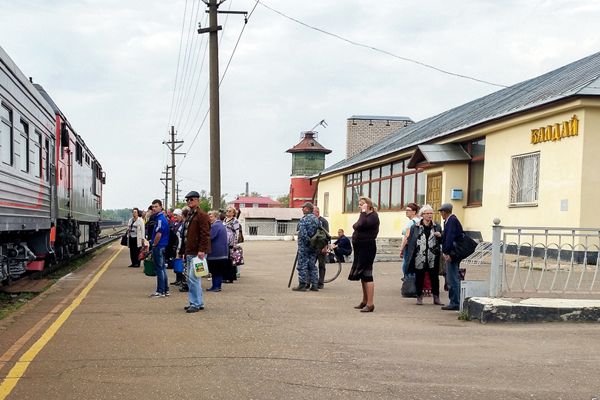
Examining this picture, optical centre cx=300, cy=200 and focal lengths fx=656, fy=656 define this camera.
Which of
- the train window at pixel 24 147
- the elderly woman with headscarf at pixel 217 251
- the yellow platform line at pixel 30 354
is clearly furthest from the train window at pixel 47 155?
the elderly woman with headscarf at pixel 217 251

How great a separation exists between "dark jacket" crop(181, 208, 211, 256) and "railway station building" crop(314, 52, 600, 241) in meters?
9.36

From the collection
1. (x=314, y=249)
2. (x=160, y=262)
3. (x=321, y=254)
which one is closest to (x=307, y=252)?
(x=314, y=249)

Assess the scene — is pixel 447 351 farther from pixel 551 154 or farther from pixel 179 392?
pixel 551 154

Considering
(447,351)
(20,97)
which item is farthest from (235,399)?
(20,97)

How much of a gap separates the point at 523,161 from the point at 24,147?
12546mm

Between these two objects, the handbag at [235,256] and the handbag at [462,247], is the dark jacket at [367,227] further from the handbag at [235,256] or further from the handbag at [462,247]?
the handbag at [235,256]

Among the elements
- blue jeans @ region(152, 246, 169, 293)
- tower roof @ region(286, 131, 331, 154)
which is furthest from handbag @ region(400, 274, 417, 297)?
tower roof @ region(286, 131, 331, 154)

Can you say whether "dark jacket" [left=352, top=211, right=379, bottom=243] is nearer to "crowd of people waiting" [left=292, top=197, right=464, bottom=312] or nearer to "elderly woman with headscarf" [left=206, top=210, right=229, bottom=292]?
"crowd of people waiting" [left=292, top=197, right=464, bottom=312]

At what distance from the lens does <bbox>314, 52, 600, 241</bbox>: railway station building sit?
Result: 15.1 m

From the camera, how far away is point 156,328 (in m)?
A: 8.19

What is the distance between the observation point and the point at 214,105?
67.2 ft

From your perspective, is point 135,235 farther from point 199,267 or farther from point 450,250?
point 450,250

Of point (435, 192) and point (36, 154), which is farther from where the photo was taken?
point (435, 192)

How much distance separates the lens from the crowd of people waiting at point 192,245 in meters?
9.83
